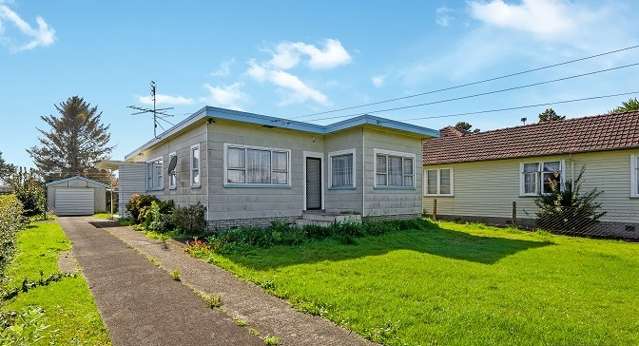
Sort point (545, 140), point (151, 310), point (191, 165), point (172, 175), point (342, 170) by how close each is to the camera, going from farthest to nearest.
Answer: point (545, 140), point (172, 175), point (342, 170), point (191, 165), point (151, 310)

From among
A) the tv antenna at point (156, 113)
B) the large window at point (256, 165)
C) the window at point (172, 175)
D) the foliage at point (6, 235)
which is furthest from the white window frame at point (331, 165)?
the tv antenna at point (156, 113)

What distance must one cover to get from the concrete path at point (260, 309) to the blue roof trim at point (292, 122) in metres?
4.79

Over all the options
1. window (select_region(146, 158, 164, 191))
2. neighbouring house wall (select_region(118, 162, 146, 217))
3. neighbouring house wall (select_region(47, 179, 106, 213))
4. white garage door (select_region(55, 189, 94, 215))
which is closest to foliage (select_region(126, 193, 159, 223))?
window (select_region(146, 158, 164, 191))

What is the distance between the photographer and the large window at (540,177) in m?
14.5

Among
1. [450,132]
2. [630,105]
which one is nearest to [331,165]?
[450,132]

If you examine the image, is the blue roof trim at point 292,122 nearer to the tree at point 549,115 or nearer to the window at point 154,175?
the window at point 154,175

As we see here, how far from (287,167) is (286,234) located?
3493 millimetres

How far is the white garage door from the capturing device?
85.2ft

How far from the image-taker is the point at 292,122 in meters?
12.5

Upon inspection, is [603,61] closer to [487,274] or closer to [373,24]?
[373,24]

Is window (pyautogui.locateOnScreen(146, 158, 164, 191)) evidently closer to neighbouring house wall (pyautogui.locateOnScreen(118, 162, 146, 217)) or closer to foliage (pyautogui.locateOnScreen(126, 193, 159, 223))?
neighbouring house wall (pyautogui.locateOnScreen(118, 162, 146, 217))

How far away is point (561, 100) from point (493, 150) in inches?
191

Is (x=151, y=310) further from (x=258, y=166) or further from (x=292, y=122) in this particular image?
(x=292, y=122)

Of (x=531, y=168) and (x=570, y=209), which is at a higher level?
(x=531, y=168)
